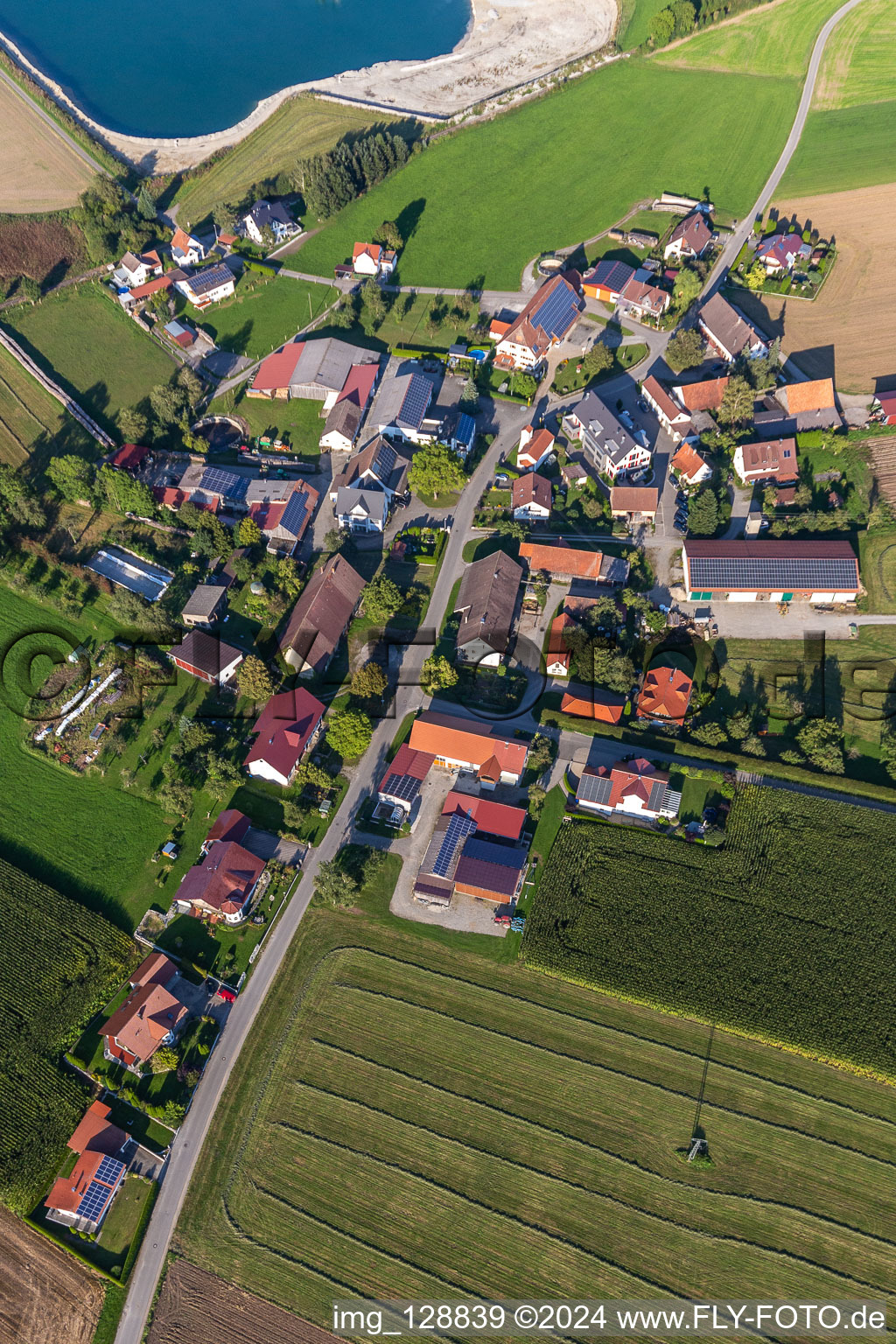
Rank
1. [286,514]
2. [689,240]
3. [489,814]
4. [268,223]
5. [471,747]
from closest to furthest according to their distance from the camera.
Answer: [489,814]
[471,747]
[286,514]
[689,240]
[268,223]

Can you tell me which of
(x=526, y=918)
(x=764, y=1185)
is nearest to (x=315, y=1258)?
(x=526, y=918)

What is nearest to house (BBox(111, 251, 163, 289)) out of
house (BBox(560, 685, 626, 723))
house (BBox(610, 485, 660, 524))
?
house (BBox(610, 485, 660, 524))

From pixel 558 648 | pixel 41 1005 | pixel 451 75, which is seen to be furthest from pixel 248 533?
pixel 451 75

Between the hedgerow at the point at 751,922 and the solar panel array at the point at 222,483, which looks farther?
the solar panel array at the point at 222,483

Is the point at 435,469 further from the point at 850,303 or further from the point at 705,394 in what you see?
the point at 850,303

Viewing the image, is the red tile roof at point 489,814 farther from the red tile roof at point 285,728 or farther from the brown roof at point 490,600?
the brown roof at point 490,600

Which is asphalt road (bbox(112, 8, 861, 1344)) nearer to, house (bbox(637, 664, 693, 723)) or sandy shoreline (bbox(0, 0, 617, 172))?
house (bbox(637, 664, 693, 723))

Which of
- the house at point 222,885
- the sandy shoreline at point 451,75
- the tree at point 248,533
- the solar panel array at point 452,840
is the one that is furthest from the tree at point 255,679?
the sandy shoreline at point 451,75
